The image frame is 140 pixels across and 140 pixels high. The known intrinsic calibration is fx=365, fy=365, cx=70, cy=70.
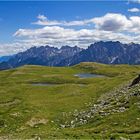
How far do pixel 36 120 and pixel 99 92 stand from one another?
42505mm

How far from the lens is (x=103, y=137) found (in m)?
41.9

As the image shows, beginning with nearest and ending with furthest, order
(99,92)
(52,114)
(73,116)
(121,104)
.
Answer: (121,104)
(73,116)
(52,114)
(99,92)

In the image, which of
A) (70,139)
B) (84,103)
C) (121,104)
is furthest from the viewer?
(84,103)

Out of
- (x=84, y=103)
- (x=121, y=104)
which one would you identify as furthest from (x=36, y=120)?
(x=84, y=103)

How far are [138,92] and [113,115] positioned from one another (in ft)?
42.2

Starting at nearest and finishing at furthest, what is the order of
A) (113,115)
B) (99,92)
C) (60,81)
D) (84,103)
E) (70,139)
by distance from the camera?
(70,139), (113,115), (84,103), (99,92), (60,81)

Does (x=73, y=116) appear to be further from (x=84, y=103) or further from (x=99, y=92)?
(x=99, y=92)

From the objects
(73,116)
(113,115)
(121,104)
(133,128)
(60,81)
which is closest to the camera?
(133,128)

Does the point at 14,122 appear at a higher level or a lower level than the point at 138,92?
lower

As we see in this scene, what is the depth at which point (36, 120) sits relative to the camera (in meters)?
69.8

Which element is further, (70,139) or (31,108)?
(31,108)

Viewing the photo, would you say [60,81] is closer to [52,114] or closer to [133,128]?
[52,114]

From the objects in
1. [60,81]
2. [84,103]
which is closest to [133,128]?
[84,103]

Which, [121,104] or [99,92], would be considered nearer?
[121,104]
